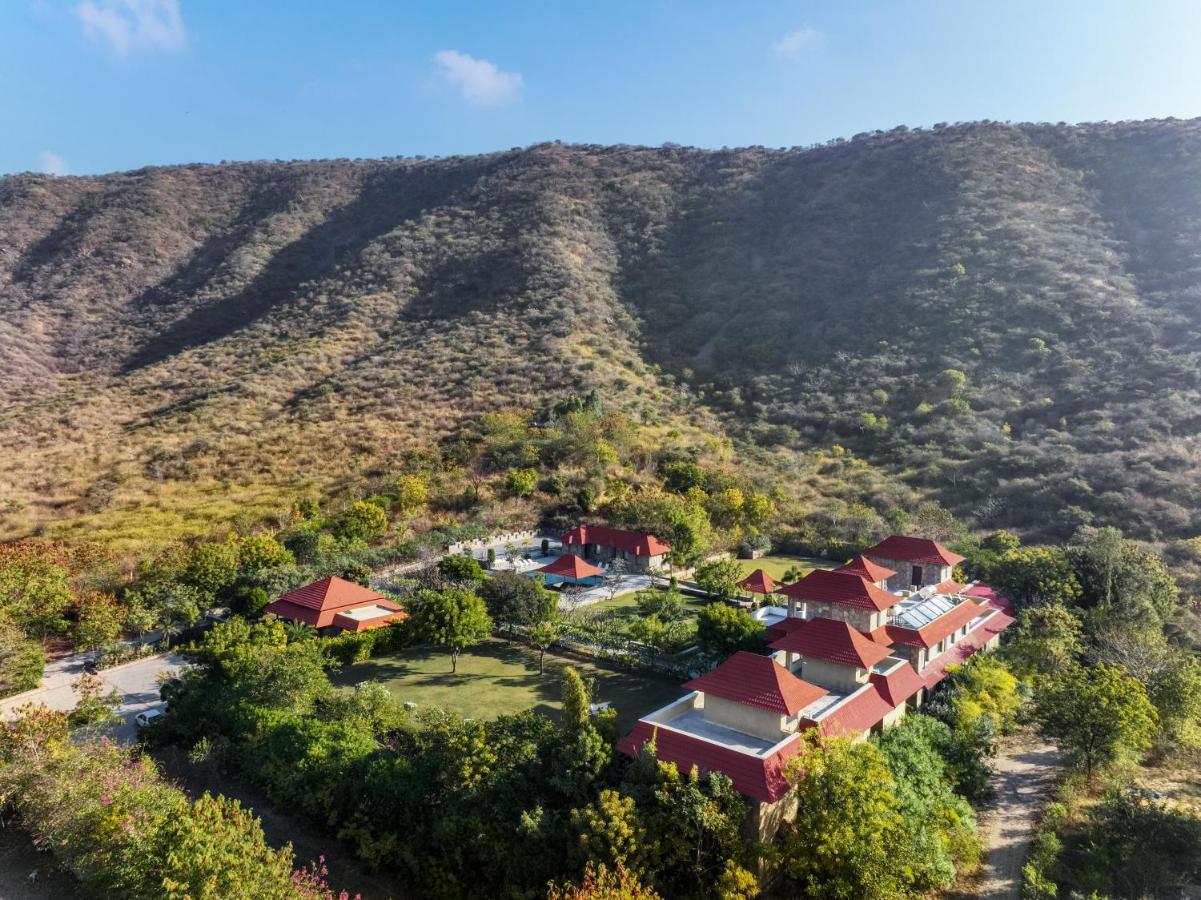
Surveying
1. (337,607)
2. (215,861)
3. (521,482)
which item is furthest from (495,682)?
(521,482)

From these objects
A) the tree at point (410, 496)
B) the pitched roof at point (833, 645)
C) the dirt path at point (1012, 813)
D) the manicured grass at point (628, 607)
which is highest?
the tree at point (410, 496)

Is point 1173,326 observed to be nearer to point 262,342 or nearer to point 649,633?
point 649,633

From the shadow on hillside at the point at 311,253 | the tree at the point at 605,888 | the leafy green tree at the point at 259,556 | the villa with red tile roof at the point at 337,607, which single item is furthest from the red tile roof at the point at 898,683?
the shadow on hillside at the point at 311,253

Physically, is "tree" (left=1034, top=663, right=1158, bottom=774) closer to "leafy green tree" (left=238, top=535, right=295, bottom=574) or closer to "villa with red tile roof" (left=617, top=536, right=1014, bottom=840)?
"villa with red tile roof" (left=617, top=536, right=1014, bottom=840)

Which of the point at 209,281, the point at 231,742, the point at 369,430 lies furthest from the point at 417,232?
the point at 231,742

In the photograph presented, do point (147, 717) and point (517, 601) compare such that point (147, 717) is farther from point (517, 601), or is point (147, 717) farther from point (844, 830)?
point (844, 830)

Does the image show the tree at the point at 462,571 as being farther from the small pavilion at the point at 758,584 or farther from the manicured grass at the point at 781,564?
the manicured grass at the point at 781,564
